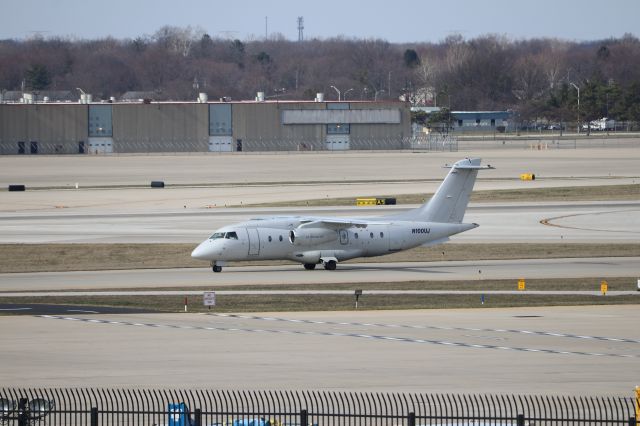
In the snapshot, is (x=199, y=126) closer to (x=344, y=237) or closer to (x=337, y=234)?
(x=344, y=237)

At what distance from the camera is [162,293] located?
162ft

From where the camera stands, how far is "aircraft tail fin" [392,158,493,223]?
5900 centimetres

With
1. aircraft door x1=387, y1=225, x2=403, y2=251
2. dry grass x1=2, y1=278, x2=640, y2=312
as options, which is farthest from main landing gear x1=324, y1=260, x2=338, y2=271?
dry grass x1=2, y1=278, x2=640, y2=312

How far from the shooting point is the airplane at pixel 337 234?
55.4 m

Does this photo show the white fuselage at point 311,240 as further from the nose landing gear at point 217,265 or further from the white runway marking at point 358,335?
the white runway marking at point 358,335

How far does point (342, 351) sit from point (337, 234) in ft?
72.0

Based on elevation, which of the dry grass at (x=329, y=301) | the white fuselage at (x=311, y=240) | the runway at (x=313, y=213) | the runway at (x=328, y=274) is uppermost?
the white fuselage at (x=311, y=240)

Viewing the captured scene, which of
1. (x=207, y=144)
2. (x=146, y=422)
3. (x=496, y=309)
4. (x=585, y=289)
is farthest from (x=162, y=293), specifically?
(x=207, y=144)

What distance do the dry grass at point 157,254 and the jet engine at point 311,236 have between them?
533 cm

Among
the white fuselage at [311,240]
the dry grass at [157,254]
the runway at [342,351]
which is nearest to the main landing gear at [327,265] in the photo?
the white fuselage at [311,240]

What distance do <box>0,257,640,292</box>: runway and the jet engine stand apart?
4.99ft

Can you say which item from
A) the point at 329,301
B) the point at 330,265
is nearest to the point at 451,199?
the point at 330,265

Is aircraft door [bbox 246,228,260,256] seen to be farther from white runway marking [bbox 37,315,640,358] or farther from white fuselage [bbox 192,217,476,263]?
white runway marking [bbox 37,315,640,358]

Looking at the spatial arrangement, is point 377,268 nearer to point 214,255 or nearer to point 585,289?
point 214,255
